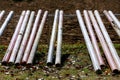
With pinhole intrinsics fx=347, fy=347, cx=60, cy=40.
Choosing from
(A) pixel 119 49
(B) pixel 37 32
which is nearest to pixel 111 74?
(A) pixel 119 49

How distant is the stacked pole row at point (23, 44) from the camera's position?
38.1 feet

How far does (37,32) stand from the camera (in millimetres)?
13602

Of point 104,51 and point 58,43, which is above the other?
point 58,43

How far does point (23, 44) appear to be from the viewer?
41.3ft

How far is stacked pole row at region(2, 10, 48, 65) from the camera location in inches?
457

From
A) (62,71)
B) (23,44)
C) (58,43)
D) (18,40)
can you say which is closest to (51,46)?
(58,43)

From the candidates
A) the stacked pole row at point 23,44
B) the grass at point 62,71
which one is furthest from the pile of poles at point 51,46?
the grass at point 62,71

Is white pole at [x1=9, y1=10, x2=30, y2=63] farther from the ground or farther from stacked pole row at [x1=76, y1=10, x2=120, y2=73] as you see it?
stacked pole row at [x1=76, y1=10, x2=120, y2=73]

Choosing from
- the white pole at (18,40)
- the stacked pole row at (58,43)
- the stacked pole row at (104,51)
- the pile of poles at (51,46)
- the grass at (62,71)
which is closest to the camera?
the grass at (62,71)

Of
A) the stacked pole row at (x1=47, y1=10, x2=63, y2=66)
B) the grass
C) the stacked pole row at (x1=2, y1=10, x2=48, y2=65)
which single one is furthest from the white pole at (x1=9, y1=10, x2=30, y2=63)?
the stacked pole row at (x1=47, y1=10, x2=63, y2=66)

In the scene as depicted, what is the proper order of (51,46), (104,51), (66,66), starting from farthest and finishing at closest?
(51,46) < (104,51) < (66,66)

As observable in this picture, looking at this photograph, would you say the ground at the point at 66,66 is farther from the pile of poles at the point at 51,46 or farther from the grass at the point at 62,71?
the pile of poles at the point at 51,46

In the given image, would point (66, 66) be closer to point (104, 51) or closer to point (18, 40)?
point (104, 51)

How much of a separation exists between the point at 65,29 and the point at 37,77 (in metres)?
8.64
